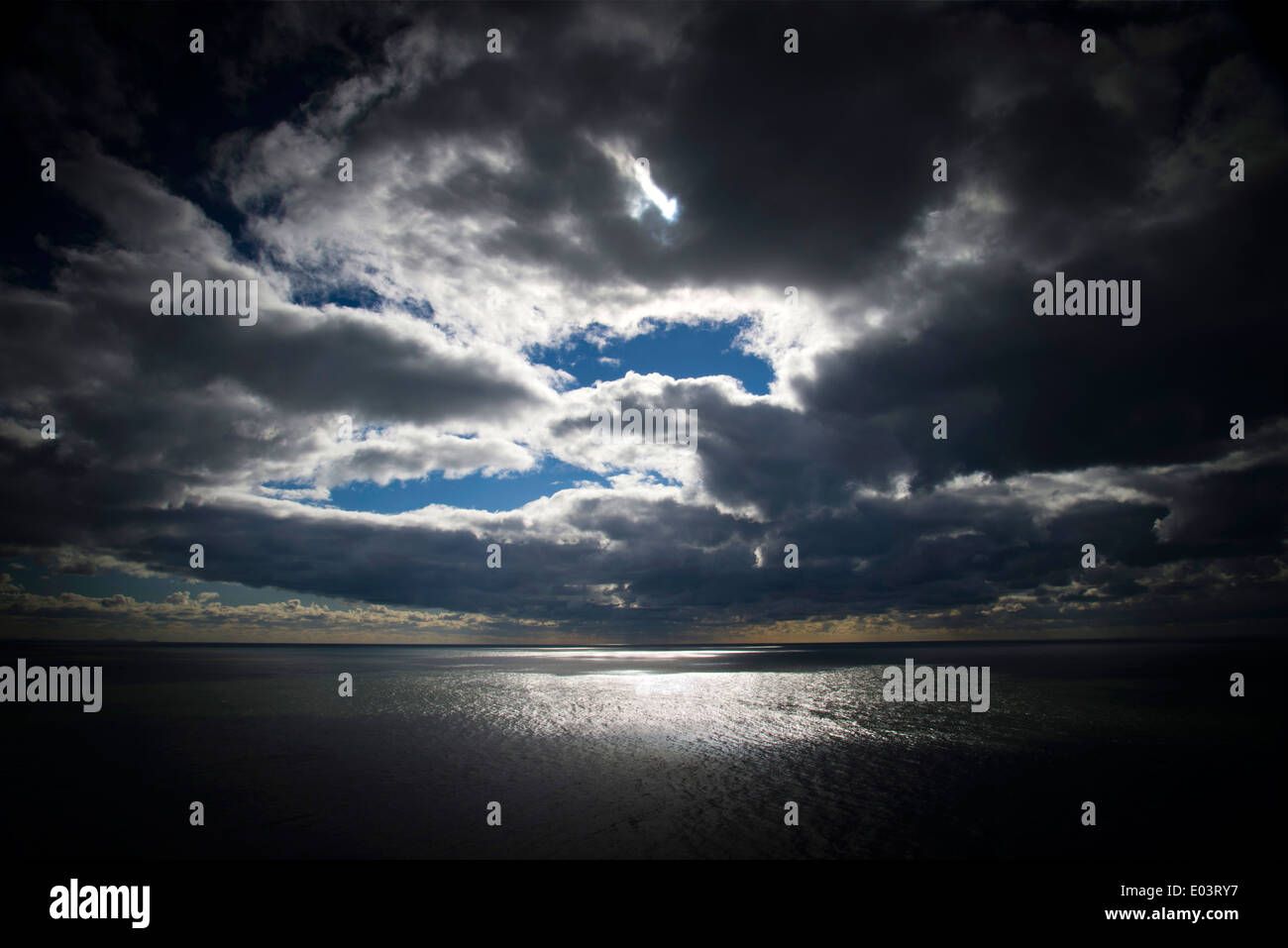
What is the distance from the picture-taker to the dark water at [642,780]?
17.6 metres

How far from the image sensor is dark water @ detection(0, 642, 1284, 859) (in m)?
17.6

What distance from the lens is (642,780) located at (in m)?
24.4

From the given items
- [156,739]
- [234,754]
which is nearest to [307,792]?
[234,754]

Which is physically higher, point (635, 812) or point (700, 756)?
point (635, 812)

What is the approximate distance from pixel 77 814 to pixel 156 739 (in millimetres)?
14547
